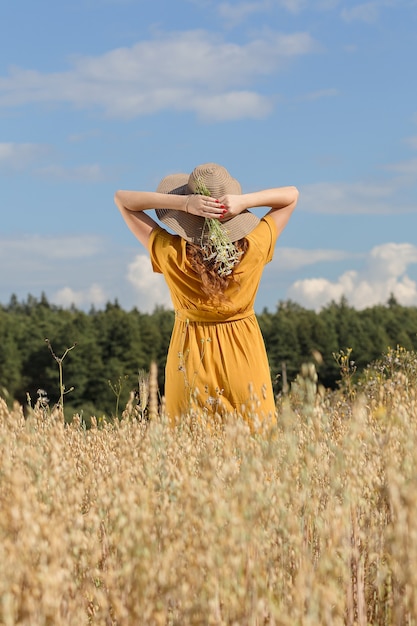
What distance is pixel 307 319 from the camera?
53625 mm

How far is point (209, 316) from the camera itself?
14.6 ft

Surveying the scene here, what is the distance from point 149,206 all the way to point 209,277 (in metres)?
0.69

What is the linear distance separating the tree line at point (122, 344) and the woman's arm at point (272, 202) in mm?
41579

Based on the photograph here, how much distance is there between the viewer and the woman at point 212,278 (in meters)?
4.37

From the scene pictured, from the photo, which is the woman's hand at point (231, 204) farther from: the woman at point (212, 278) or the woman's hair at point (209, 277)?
the woman's hair at point (209, 277)

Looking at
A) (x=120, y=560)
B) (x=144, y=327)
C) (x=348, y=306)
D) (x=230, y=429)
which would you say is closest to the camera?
(x=120, y=560)

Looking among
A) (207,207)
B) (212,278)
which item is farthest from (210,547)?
(207,207)

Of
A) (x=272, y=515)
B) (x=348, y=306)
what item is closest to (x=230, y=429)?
(x=272, y=515)

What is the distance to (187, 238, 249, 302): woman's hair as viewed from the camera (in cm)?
431

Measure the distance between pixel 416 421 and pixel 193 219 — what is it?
→ 1.94 meters

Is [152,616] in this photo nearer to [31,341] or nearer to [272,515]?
[272,515]

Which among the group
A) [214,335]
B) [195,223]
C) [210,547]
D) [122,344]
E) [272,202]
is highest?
[122,344]

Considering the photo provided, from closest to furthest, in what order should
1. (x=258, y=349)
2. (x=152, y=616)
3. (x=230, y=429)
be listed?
(x=152, y=616)
(x=230, y=429)
(x=258, y=349)

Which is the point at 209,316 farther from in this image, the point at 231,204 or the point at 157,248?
the point at 231,204
